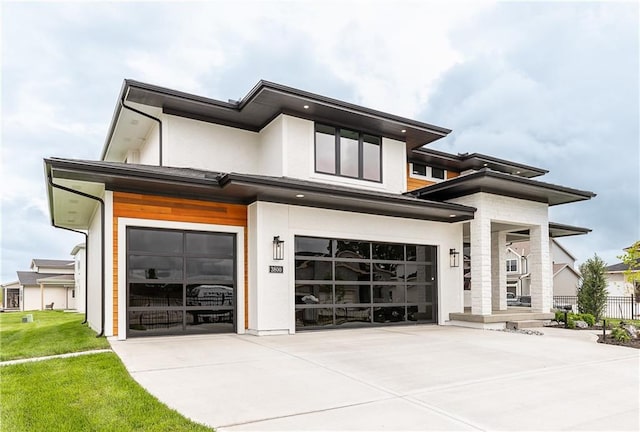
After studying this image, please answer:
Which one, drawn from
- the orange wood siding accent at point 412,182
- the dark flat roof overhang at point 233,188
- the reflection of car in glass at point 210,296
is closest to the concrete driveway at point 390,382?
the reflection of car in glass at point 210,296

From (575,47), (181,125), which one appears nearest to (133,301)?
(181,125)

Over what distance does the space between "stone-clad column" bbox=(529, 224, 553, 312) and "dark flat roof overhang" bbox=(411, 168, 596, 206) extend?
112 cm

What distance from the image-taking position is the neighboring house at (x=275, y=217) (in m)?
10.0

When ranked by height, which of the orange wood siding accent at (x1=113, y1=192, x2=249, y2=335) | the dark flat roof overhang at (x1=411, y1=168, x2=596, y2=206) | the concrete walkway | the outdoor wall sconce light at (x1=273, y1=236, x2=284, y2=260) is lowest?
the concrete walkway

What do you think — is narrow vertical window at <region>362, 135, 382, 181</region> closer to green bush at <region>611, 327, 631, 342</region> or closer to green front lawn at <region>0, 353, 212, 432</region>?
green bush at <region>611, 327, 631, 342</region>

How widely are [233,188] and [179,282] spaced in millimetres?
Answer: 2516

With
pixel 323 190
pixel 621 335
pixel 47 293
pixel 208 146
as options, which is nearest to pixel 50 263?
pixel 47 293

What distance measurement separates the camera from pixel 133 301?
32.6ft

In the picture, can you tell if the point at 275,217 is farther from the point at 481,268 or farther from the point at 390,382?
the point at 481,268

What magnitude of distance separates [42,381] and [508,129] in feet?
103

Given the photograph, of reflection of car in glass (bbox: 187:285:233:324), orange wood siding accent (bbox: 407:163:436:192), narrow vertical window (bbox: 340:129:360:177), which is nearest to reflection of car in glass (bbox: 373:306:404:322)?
narrow vertical window (bbox: 340:129:360:177)

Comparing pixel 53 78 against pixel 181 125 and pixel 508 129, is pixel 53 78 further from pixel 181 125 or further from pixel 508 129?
pixel 508 129

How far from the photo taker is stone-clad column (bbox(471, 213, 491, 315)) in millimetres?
12812

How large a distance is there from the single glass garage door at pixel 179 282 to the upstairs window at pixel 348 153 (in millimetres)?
3748
